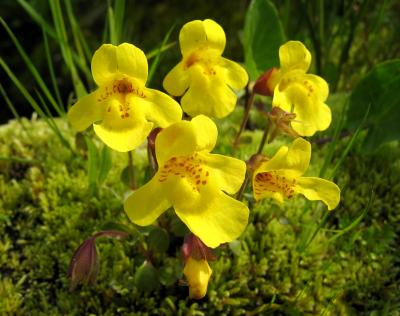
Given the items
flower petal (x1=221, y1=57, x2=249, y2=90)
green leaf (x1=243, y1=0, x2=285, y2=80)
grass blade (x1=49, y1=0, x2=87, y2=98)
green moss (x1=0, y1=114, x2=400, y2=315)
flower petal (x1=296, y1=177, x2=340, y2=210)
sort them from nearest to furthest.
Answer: flower petal (x1=296, y1=177, x2=340, y2=210), flower petal (x1=221, y1=57, x2=249, y2=90), green moss (x1=0, y1=114, x2=400, y2=315), grass blade (x1=49, y1=0, x2=87, y2=98), green leaf (x1=243, y1=0, x2=285, y2=80)

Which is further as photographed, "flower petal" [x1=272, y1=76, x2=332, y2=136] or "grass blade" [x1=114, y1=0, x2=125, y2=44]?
"grass blade" [x1=114, y1=0, x2=125, y2=44]

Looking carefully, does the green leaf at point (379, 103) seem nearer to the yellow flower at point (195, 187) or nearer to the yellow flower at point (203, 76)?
the yellow flower at point (203, 76)

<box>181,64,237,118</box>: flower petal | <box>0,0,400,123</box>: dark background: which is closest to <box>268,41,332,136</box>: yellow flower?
<box>181,64,237,118</box>: flower petal

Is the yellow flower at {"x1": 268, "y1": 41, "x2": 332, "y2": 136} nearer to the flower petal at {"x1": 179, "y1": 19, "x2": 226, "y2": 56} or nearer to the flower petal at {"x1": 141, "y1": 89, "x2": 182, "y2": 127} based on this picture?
the flower petal at {"x1": 179, "y1": 19, "x2": 226, "y2": 56}

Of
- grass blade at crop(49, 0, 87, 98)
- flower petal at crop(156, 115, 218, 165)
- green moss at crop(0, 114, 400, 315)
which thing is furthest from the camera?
grass blade at crop(49, 0, 87, 98)

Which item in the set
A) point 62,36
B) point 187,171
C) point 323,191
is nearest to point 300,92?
point 323,191

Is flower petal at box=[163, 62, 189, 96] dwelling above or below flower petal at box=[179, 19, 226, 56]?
below

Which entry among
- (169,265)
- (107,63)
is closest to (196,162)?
(107,63)
